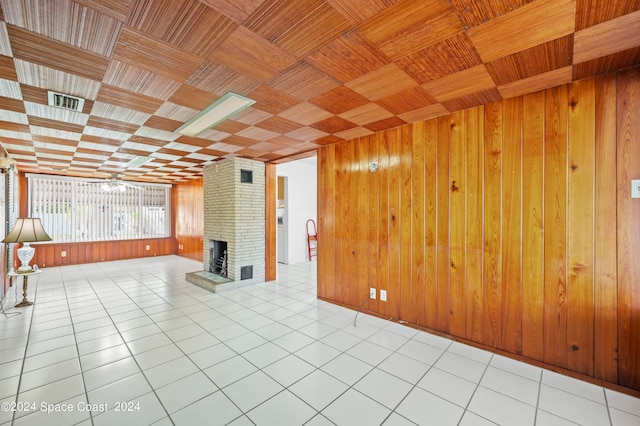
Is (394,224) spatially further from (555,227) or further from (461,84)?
(461,84)

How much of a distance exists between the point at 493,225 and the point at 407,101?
1587 millimetres

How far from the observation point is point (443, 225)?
3.10 metres

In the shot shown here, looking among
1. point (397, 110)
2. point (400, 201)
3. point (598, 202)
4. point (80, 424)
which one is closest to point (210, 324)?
point (80, 424)

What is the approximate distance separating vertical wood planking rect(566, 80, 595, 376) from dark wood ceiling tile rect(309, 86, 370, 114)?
6.09 feet

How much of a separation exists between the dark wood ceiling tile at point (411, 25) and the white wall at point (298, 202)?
→ 584cm

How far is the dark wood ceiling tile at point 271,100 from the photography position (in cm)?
247

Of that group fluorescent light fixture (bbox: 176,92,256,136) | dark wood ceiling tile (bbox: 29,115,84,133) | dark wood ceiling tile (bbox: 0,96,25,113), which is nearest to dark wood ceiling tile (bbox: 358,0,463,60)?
fluorescent light fixture (bbox: 176,92,256,136)

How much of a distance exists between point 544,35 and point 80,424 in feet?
13.4

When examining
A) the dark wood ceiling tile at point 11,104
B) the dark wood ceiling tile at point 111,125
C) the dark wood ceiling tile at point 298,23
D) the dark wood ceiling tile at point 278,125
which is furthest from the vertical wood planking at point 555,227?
the dark wood ceiling tile at point 11,104

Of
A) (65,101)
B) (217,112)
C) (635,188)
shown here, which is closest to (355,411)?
(635,188)

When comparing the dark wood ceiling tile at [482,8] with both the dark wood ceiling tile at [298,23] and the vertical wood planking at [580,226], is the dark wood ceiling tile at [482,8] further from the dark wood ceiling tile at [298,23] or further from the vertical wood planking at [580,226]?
the vertical wood planking at [580,226]

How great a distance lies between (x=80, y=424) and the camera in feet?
5.92

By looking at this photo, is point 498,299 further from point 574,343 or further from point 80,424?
point 80,424

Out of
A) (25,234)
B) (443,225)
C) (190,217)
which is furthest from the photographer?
(190,217)
